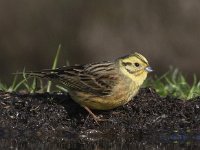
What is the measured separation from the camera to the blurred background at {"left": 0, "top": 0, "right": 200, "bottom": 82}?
20.4 metres

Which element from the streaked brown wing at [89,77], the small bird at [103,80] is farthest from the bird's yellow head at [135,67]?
the streaked brown wing at [89,77]

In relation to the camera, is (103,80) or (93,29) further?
(93,29)

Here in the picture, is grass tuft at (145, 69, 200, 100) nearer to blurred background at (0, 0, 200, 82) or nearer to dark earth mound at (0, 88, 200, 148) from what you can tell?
dark earth mound at (0, 88, 200, 148)

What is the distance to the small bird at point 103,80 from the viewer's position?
882 cm

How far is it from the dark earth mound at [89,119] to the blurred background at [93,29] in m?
11.3

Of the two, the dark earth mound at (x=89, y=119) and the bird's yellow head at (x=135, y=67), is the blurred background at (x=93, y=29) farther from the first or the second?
the dark earth mound at (x=89, y=119)

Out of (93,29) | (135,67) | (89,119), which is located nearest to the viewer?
(89,119)

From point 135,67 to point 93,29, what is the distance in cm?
1157

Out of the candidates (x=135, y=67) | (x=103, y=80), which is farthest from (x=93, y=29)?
(x=103, y=80)

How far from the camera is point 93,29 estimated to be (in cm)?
2066

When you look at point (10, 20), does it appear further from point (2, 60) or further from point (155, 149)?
point (155, 149)

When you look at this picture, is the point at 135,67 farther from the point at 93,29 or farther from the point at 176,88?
the point at 93,29

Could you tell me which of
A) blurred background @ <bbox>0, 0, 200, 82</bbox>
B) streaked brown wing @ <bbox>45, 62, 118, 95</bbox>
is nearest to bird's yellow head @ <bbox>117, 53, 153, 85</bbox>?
streaked brown wing @ <bbox>45, 62, 118, 95</bbox>

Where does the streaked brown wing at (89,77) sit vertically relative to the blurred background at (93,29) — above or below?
below
